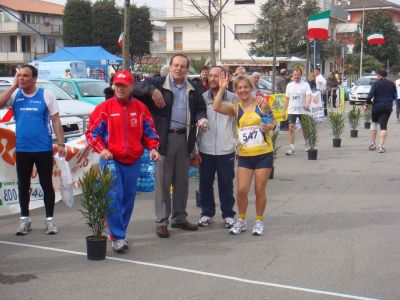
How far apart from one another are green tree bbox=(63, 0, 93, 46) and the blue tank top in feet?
188

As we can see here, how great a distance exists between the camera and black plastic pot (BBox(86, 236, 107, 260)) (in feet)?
20.3

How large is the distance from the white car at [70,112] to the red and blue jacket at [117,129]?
341 cm

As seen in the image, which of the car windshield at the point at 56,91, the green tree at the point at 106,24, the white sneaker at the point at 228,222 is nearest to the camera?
the white sneaker at the point at 228,222

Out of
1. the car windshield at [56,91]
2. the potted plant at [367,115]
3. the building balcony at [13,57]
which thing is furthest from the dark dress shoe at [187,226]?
the building balcony at [13,57]

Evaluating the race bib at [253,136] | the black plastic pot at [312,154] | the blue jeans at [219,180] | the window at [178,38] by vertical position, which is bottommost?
the black plastic pot at [312,154]

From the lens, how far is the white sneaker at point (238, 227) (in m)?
7.31

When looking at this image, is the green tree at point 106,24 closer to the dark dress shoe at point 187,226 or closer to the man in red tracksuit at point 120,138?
the dark dress shoe at point 187,226

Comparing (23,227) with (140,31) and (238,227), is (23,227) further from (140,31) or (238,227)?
(140,31)

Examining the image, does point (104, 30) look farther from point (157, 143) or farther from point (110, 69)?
point (157, 143)

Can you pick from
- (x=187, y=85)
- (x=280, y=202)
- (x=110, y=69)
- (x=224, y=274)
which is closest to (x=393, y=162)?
(x=280, y=202)

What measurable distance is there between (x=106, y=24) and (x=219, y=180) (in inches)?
2240

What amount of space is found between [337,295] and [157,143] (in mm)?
2465

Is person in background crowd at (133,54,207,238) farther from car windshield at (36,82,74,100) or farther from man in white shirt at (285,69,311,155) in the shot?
car windshield at (36,82,74,100)

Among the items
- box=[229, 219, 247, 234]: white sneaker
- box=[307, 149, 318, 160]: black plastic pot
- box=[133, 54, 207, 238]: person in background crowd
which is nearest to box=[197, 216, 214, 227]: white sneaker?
box=[229, 219, 247, 234]: white sneaker
